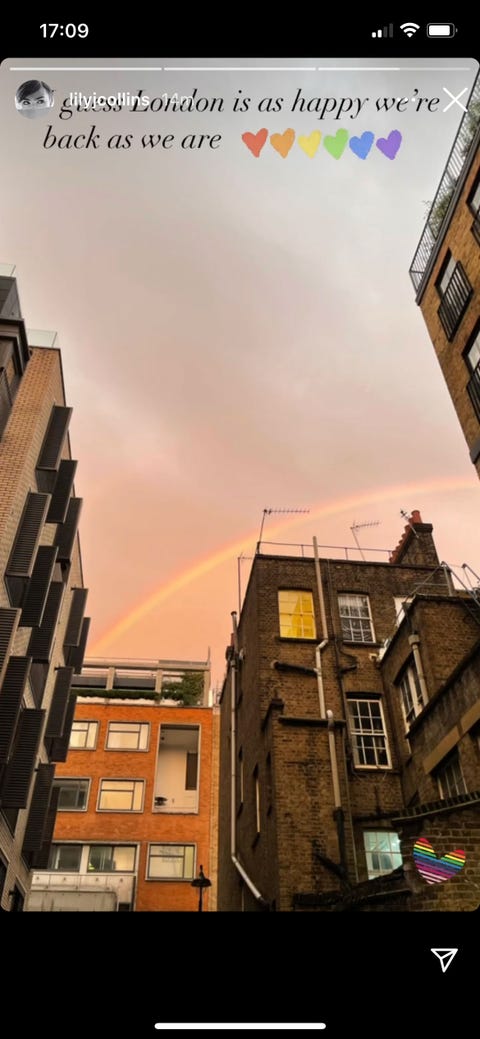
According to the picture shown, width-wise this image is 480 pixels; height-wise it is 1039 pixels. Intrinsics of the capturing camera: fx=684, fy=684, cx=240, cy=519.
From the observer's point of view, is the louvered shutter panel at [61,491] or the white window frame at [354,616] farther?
the white window frame at [354,616]

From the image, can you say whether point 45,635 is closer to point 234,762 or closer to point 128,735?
point 234,762

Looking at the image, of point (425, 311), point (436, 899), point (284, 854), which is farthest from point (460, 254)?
point (284, 854)

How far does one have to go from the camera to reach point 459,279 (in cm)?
1759

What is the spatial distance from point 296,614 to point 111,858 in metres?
22.6

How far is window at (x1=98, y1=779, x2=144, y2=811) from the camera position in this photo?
130 feet

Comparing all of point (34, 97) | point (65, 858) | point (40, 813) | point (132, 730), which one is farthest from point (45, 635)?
point (132, 730)

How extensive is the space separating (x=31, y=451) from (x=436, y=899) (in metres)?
16.1

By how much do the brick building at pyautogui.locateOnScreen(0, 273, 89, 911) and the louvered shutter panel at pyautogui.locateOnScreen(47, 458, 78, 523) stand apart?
0.03 meters

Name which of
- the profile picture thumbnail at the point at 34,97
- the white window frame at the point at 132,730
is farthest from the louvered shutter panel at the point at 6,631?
the white window frame at the point at 132,730

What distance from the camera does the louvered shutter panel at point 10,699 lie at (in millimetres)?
17188
